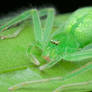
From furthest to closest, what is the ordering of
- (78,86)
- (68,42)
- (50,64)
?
(68,42)
(50,64)
(78,86)

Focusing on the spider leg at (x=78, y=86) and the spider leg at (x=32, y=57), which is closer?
the spider leg at (x=78, y=86)

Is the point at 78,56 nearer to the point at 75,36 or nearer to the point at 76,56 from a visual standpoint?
the point at 76,56

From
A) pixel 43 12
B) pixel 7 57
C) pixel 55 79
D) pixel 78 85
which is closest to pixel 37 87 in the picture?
pixel 55 79

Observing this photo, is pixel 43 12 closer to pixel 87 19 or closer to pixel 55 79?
pixel 87 19

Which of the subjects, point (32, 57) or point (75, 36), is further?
point (75, 36)

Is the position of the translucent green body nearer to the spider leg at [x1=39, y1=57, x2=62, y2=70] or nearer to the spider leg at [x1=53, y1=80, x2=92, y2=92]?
the spider leg at [x1=39, y1=57, x2=62, y2=70]

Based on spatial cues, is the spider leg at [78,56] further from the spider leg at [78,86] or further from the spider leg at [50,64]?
the spider leg at [78,86]

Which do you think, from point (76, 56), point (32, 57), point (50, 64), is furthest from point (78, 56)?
point (32, 57)

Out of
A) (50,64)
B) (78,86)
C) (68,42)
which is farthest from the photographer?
(68,42)

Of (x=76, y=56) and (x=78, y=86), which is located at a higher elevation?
(x=76, y=56)

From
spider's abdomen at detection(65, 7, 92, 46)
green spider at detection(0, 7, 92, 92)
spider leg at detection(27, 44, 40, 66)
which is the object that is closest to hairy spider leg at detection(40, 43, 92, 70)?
green spider at detection(0, 7, 92, 92)

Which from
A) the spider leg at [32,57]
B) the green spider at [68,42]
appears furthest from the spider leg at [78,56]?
the spider leg at [32,57]
